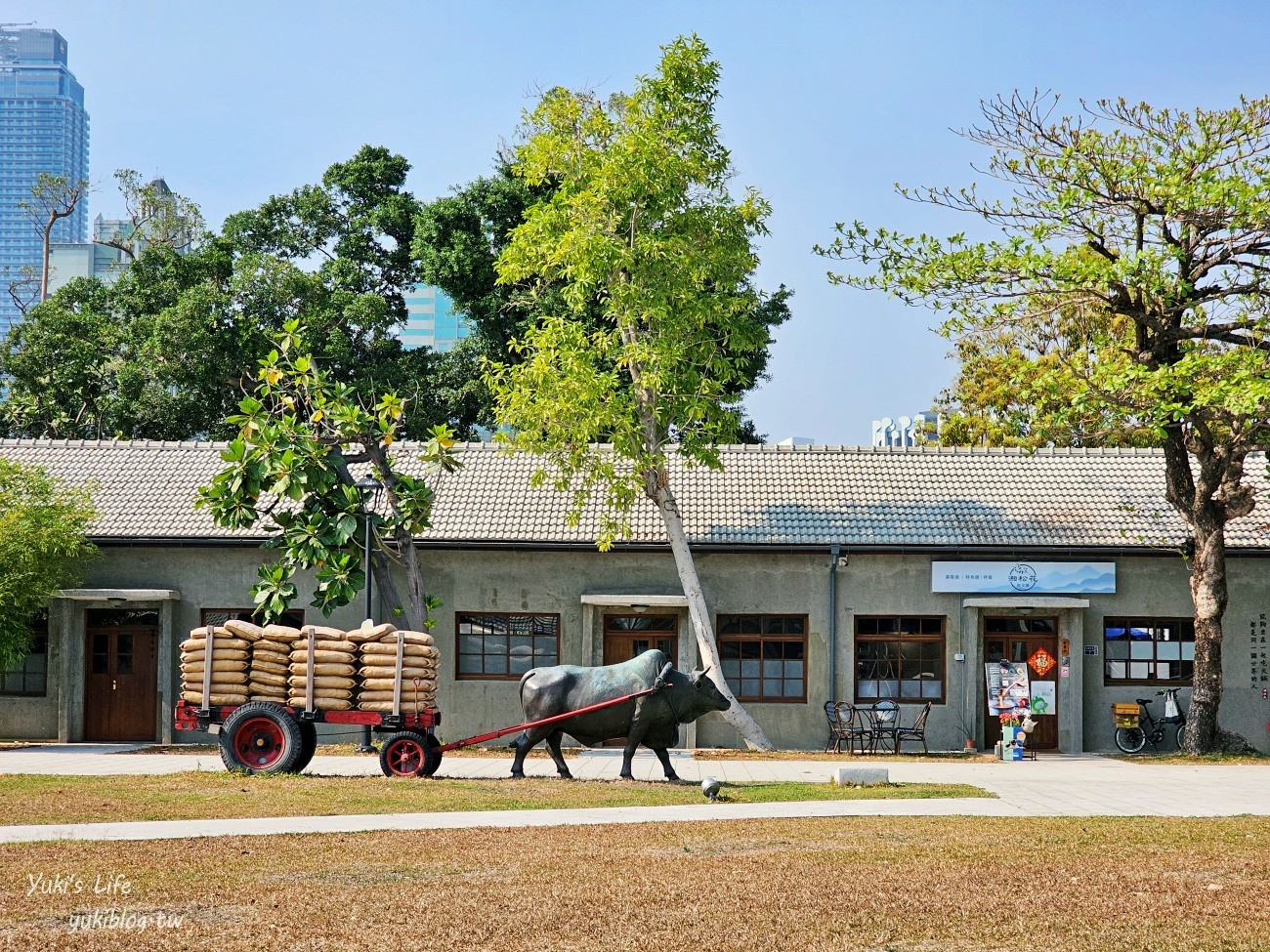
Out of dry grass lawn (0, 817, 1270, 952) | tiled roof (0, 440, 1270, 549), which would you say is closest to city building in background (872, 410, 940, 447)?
tiled roof (0, 440, 1270, 549)

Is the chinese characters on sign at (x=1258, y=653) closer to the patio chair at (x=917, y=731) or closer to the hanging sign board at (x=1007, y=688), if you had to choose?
the hanging sign board at (x=1007, y=688)

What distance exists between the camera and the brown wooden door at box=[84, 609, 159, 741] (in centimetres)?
2242

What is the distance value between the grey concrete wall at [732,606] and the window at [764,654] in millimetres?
Answer: 185

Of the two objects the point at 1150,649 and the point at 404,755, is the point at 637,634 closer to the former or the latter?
the point at 404,755

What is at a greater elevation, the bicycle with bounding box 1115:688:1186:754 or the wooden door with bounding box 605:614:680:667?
the wooden door with bounding box 605:614:680:667

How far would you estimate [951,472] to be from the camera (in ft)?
80.5

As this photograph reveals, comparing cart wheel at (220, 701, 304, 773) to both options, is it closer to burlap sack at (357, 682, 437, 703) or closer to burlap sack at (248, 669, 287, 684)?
burlap sack at (248, 669, 287, 684)

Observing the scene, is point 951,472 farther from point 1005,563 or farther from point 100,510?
point 100,510

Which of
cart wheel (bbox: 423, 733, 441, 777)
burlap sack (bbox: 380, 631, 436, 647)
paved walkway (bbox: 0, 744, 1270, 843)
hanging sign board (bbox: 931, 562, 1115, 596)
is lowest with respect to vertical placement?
paved walkway (bbox: 0, 744, 1270, 843)

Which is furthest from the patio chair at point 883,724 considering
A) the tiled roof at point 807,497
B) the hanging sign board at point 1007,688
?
the tiled roof at point 807,497

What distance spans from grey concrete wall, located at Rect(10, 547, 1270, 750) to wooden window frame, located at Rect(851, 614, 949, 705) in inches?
3.2

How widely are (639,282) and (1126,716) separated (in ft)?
33.7

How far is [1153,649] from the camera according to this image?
22.5m

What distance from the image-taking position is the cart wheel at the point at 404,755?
638 inches
